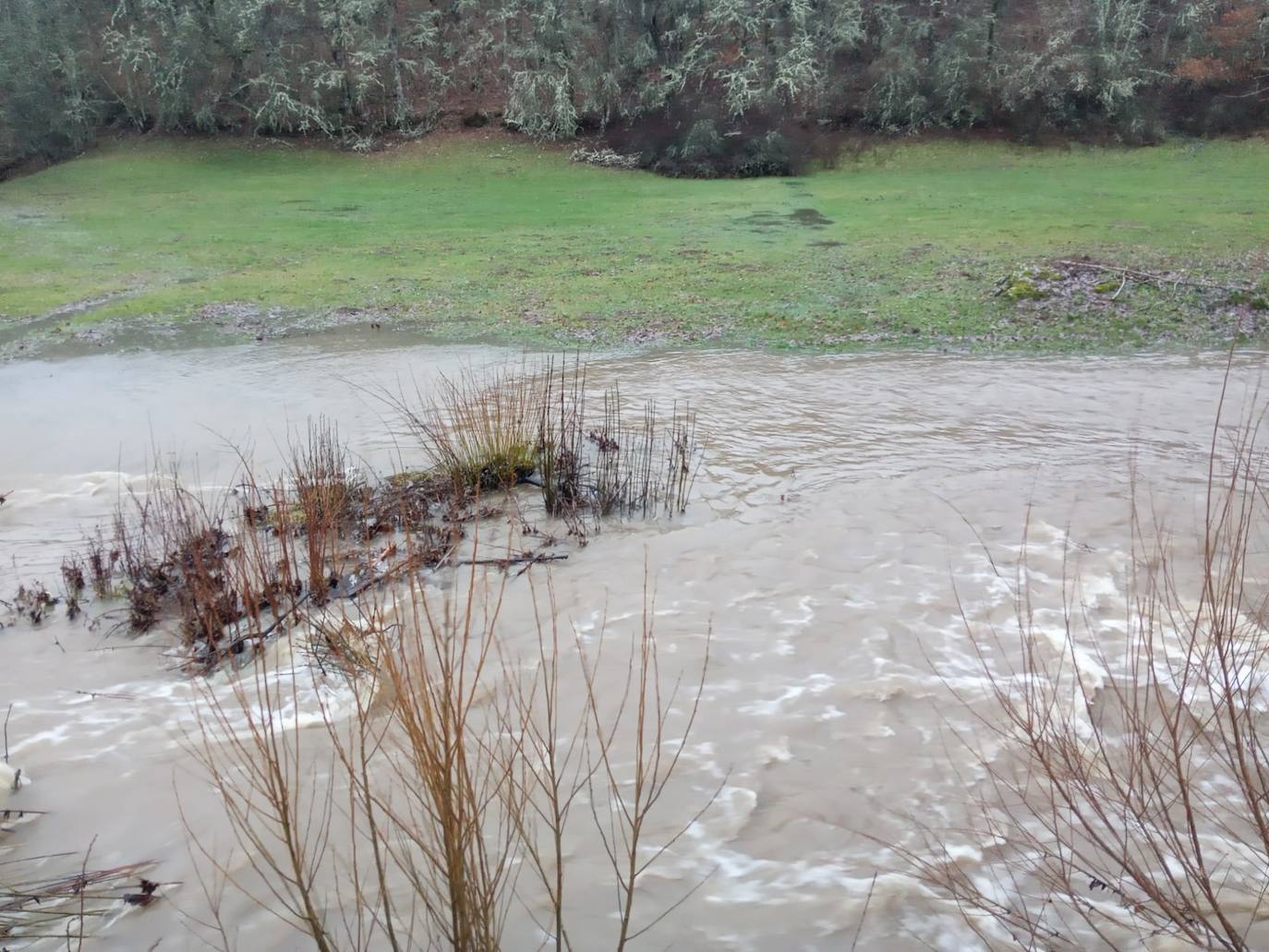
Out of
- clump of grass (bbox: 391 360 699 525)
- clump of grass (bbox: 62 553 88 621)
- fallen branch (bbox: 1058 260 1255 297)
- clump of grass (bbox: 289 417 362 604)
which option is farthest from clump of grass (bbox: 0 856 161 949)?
fallen branch (bbox: 1058 260 1255 297)

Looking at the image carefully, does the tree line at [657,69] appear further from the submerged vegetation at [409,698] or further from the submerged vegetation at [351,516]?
the submerged vegetation at [409,698]

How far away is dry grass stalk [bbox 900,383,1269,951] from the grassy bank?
774cm

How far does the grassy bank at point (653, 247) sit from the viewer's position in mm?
12148

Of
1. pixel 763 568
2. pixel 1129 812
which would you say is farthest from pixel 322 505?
pixel 1129 812

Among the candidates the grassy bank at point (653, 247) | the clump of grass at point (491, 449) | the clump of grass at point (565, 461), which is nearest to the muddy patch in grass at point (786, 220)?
the grassy bank at point (653, 247)

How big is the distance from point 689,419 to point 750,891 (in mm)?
5675

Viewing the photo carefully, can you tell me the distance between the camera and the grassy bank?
12148mm

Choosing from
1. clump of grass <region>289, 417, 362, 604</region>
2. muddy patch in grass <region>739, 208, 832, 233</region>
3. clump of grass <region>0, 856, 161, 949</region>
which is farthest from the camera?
muddy patch in grass <region>739, 208, 832, 233</region>

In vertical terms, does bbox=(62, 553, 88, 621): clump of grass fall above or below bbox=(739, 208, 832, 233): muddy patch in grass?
below

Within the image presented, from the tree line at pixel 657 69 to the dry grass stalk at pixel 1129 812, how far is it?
26.4 m

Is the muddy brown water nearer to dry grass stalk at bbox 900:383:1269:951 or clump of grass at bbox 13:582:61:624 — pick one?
clump of grass at bbox 13:582:61:624

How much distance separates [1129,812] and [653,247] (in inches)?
590

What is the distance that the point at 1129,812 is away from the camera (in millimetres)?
3527

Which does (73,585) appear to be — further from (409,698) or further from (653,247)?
(653,247)
